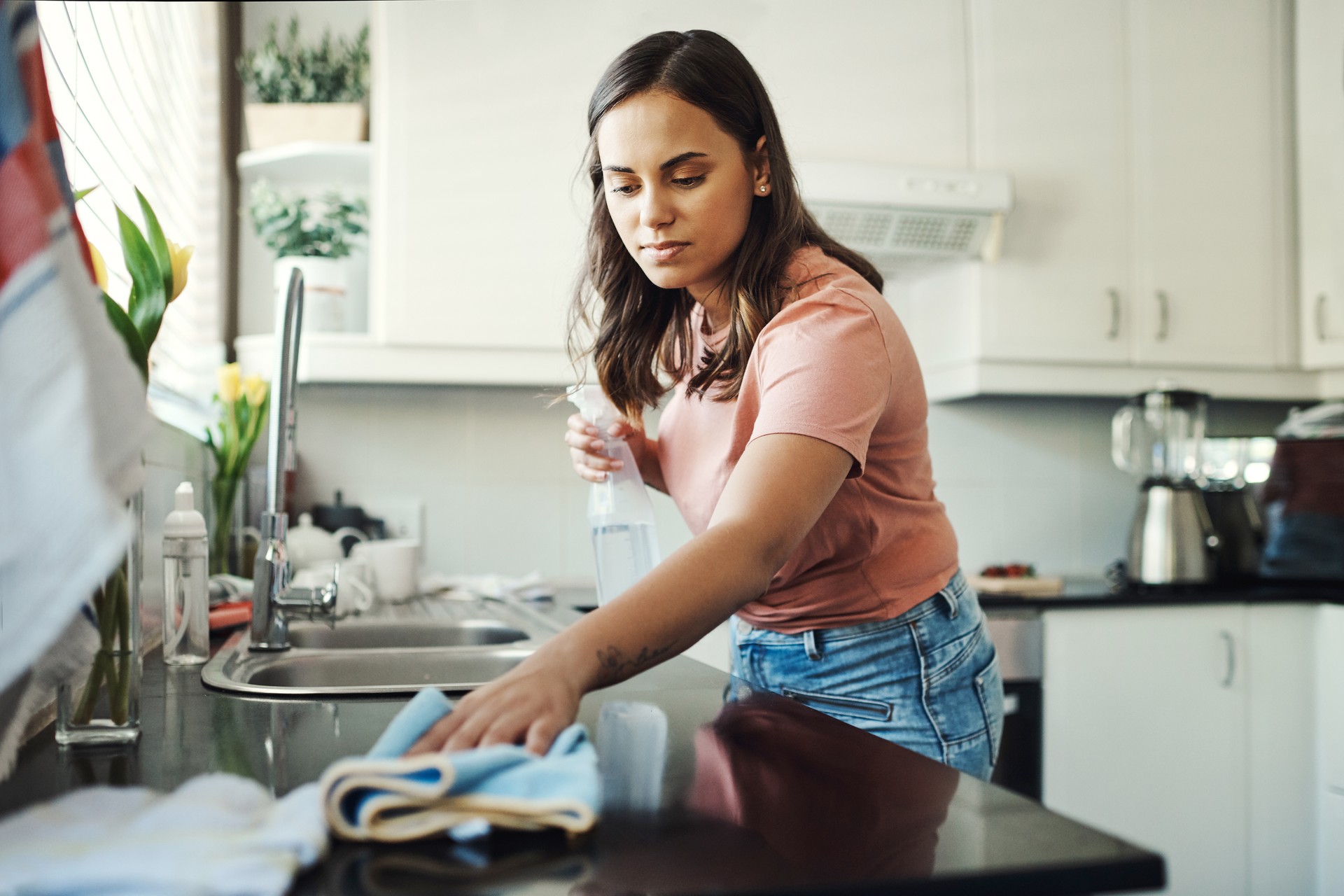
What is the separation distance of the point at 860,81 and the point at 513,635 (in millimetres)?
1413

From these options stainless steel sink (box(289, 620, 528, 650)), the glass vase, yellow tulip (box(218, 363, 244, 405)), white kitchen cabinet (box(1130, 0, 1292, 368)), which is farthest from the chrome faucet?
white kitchen cabinet (box(1130, 0, 1292, 368))

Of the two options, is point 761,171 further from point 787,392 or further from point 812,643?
point 812,643

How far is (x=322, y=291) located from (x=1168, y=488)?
1.82 m

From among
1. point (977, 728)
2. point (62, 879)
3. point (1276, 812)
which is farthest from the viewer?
point (1276, 812)

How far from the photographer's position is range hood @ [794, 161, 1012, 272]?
2.13 metres

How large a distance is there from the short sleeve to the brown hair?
87mm

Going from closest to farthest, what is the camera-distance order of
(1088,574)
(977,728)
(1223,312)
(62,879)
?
(62,879), (977,728), (1223,312), (1088,574)

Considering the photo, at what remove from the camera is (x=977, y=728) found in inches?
42.9

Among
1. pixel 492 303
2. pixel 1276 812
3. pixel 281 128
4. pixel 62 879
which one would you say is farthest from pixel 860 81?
pixel 62 879

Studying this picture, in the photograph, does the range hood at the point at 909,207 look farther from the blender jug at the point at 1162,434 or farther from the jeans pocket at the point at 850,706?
the jeans pocket at the point at 850,706

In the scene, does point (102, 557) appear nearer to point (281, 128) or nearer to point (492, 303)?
point (492, 303)

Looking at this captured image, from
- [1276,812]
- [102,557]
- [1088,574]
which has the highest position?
[102,557]

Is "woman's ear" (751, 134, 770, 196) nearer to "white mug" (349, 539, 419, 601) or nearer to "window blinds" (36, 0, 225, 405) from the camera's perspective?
"window blinds" (36, 0, 225, 405)

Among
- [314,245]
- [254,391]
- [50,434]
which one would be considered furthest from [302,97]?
[50,434]
